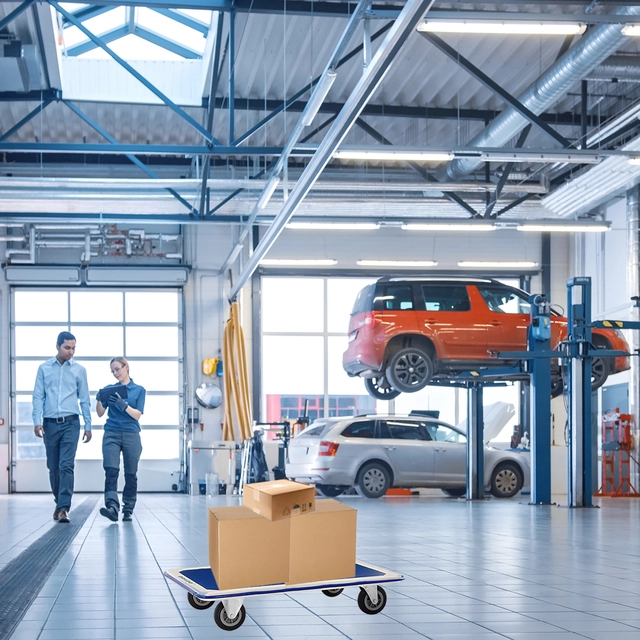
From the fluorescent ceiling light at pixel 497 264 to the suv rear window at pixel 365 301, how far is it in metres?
7.13

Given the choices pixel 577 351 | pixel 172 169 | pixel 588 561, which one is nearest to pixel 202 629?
pixel 588 561

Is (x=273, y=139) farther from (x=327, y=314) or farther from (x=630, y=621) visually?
(x=630, y=621)

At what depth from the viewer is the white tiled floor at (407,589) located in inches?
149

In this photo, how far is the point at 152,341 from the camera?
2088 cm

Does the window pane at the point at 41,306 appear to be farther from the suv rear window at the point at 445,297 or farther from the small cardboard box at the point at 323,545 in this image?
the small cardboard box at the point at 323,545

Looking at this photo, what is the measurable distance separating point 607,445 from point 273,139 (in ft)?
27.3

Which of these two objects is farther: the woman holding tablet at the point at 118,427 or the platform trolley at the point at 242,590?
the woman holding tablet at the point at 118,427

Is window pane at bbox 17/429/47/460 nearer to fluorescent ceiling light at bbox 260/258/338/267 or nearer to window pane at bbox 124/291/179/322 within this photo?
window pane at bbox 124/291/179/322

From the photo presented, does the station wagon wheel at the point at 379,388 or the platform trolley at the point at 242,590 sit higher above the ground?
the station wagon wheel at the point at 379,388

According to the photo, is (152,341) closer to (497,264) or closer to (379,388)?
(379,388)

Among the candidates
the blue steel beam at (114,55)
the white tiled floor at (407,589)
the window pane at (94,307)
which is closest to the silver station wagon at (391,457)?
the blue steel beam at (114,55)

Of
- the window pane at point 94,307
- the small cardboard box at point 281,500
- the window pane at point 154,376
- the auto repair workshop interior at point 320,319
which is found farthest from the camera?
the window pane at point 154,376

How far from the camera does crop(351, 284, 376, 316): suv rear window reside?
13789 millimetres

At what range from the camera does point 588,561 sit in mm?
6215
